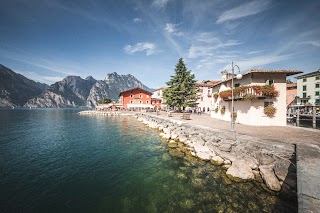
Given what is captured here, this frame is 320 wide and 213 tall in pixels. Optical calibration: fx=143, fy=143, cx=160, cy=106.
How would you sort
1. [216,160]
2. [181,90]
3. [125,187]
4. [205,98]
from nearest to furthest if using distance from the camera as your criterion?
[125,187], [216,160], [181,90], [205,98]

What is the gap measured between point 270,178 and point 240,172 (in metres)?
1.33

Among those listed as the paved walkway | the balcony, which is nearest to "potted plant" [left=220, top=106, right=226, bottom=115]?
the balcony

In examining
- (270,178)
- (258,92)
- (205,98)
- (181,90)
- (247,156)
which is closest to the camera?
(270,178)

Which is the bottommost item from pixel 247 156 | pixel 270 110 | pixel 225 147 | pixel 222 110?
pixel 247 156

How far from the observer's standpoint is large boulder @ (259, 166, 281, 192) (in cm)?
688

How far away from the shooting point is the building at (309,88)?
42.3m

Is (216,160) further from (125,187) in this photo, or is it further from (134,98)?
(134,98)

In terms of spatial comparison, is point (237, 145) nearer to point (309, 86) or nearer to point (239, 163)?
point (239, 163)

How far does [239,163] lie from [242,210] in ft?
11.0

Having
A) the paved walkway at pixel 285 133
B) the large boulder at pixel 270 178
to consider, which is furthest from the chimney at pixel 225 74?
the large boulder at pixel 270 178

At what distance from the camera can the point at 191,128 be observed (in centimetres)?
1670

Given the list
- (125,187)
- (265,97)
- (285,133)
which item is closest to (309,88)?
(265,97)

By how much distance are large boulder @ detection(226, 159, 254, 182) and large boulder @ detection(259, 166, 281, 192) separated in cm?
58

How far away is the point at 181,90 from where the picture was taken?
1452 inches
